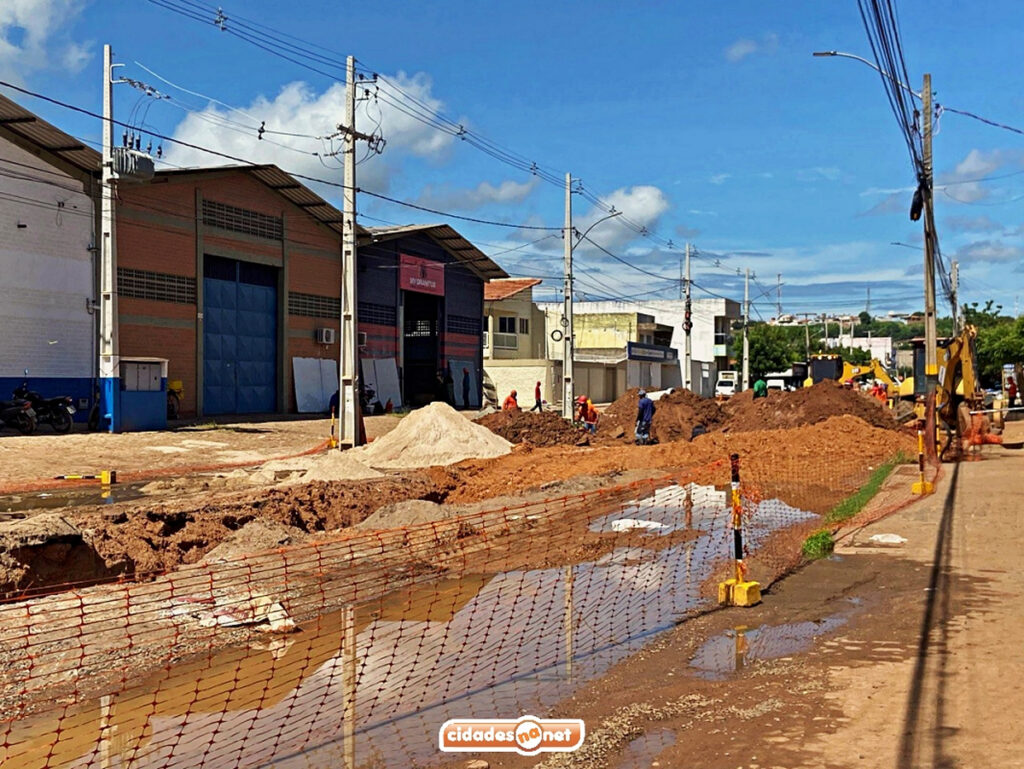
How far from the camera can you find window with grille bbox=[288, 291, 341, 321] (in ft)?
128

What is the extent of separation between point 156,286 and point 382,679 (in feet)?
90.3

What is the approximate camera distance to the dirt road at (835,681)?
549cm

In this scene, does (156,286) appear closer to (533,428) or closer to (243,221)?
(243,221)

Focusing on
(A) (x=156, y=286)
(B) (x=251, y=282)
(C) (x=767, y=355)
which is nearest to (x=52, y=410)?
(A) (x=156, y=286)

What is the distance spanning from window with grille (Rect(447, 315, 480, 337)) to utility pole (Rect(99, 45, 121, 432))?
79.6ft

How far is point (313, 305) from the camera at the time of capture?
4012cm

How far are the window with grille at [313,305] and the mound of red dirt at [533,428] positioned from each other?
11613mm

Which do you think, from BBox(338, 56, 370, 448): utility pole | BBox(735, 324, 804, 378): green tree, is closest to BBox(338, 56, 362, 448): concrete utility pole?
BBox(338, 56, 370, 448): utility pole

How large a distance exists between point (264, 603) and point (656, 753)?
463 cm

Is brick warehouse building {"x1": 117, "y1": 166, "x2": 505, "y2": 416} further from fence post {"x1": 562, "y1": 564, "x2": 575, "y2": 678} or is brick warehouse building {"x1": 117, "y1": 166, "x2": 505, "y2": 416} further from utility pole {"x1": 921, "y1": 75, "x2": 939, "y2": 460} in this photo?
fence post {"x1": 562, "y1": 564, "x2": 575, "y2": 678}

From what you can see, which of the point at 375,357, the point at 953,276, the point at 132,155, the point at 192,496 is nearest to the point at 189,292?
the point at 132,155

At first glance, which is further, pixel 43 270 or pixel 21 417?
pixel 43 270

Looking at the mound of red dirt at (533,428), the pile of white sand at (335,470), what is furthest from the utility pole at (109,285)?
the mound of red dirt at (533,428)

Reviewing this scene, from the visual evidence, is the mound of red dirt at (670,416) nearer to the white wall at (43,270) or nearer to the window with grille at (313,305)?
the window with grille at (313,305)
